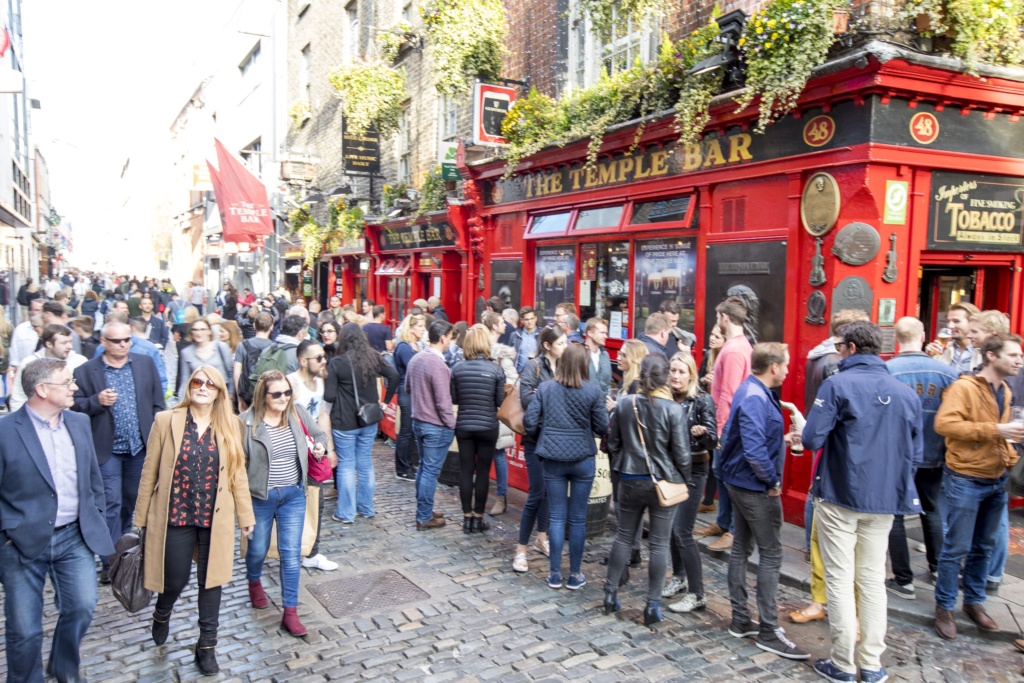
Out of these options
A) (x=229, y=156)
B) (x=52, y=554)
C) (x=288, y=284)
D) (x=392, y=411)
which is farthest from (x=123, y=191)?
(x=52, y=554)

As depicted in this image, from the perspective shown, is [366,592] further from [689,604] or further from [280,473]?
[689,604]

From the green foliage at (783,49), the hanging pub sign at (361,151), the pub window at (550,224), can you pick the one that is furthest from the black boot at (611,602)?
the hanging pub sign at (361,151)

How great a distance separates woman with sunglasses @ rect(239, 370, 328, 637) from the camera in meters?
4.73

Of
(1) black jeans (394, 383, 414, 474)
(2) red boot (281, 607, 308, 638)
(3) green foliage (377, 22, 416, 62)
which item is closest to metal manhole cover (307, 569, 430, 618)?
(2) red boot (281, 607, 308, 638)

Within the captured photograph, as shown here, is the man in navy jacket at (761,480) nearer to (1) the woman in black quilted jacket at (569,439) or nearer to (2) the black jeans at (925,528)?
(1) the woman in black quilted jacket at (569,439)

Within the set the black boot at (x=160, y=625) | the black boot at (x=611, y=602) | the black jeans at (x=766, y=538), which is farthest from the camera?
the black boot at (x=611, y=602)

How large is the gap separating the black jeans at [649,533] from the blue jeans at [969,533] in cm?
175

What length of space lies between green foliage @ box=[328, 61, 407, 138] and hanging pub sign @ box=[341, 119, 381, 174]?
56 centimetres

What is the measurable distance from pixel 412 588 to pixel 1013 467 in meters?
4.10

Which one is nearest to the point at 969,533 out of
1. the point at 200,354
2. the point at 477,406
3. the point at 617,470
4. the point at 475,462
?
the point at 617,470

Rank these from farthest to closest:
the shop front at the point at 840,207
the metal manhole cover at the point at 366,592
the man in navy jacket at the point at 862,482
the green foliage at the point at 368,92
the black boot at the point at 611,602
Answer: the green foliage at the point at 368,92 < the shop front at the point at 840,207 < the metal manhole cover at the point at 366,592 < the black boot at the point at 611,602 < the man in navy jacket at the point at 862,482

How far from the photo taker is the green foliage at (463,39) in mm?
12609

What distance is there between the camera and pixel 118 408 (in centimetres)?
561

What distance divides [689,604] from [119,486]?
170 inches
